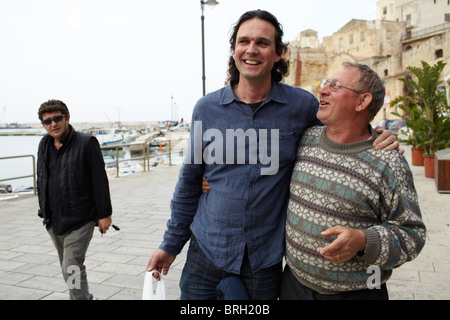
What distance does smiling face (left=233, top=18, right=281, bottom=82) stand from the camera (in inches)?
70.9

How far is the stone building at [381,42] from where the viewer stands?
44.0m

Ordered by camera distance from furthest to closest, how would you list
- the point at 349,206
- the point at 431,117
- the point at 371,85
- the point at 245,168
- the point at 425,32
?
the point at 425,32 → the point at 431,117 → the point at 245,168 → the point at 371,85 → the point at 349,206

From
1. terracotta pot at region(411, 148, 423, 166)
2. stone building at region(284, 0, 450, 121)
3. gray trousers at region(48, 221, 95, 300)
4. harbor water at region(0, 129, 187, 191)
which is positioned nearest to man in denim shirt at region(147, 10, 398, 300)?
gray trousers at region(48, 221, 95, 300)

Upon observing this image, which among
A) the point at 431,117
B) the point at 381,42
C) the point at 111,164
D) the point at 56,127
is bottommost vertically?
the point at 111,164

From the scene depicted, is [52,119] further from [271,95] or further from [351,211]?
[351,211]

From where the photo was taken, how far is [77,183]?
314 cm

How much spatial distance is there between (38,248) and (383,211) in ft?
15.6

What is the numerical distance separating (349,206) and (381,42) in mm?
58628

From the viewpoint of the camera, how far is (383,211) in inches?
60.7

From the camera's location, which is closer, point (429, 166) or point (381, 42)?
point (429, 166)

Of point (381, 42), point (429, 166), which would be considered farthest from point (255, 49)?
point (381, 42)

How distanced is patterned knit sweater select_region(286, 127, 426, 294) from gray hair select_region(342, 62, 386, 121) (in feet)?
0.49

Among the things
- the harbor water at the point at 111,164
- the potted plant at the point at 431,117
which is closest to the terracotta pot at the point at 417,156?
the potted plant at the point at 431,117
